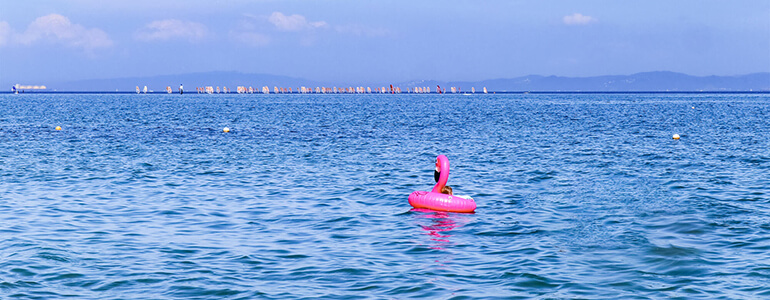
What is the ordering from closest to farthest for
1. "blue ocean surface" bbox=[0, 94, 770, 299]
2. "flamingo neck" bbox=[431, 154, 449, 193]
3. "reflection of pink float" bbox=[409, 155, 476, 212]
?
"blue ocean surface" bbox=[0, 94, 770, 299]
"reflection of pink float" bbox=[409, 155, 476, 212]
"flamingo neck" bbox=[431, 154, 449, 193]

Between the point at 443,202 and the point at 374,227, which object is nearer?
the point at 374,227

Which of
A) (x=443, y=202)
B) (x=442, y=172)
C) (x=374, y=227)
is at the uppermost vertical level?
(x=442, y=172)

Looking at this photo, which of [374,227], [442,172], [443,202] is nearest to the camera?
[374,227]

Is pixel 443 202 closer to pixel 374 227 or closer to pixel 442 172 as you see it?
pixel 442 172

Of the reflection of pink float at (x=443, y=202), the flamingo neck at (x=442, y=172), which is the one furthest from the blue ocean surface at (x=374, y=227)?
the flamingo neck at (x=442, y=172)

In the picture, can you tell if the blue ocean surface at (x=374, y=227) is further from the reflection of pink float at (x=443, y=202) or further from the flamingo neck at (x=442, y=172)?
the flamingo neck at (x=442, y=172)

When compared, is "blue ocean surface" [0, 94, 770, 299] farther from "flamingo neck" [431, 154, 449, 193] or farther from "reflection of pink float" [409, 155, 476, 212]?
"flamingo neck" [431, 154, 449, 193]

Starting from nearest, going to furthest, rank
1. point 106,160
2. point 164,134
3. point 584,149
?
point 106,160 → point 584,149 → point 164,134

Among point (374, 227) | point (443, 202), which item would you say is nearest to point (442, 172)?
point (443, 202)

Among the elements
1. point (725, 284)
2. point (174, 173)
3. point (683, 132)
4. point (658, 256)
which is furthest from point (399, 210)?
point (683, 132)

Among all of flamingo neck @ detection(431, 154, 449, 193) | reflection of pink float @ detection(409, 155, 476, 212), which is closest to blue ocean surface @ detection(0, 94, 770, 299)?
reflection of pink float @ detection(409, 155, 476, 212)

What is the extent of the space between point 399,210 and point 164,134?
35426mm

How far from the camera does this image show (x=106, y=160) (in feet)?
115

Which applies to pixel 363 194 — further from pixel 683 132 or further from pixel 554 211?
pixel 683 132
